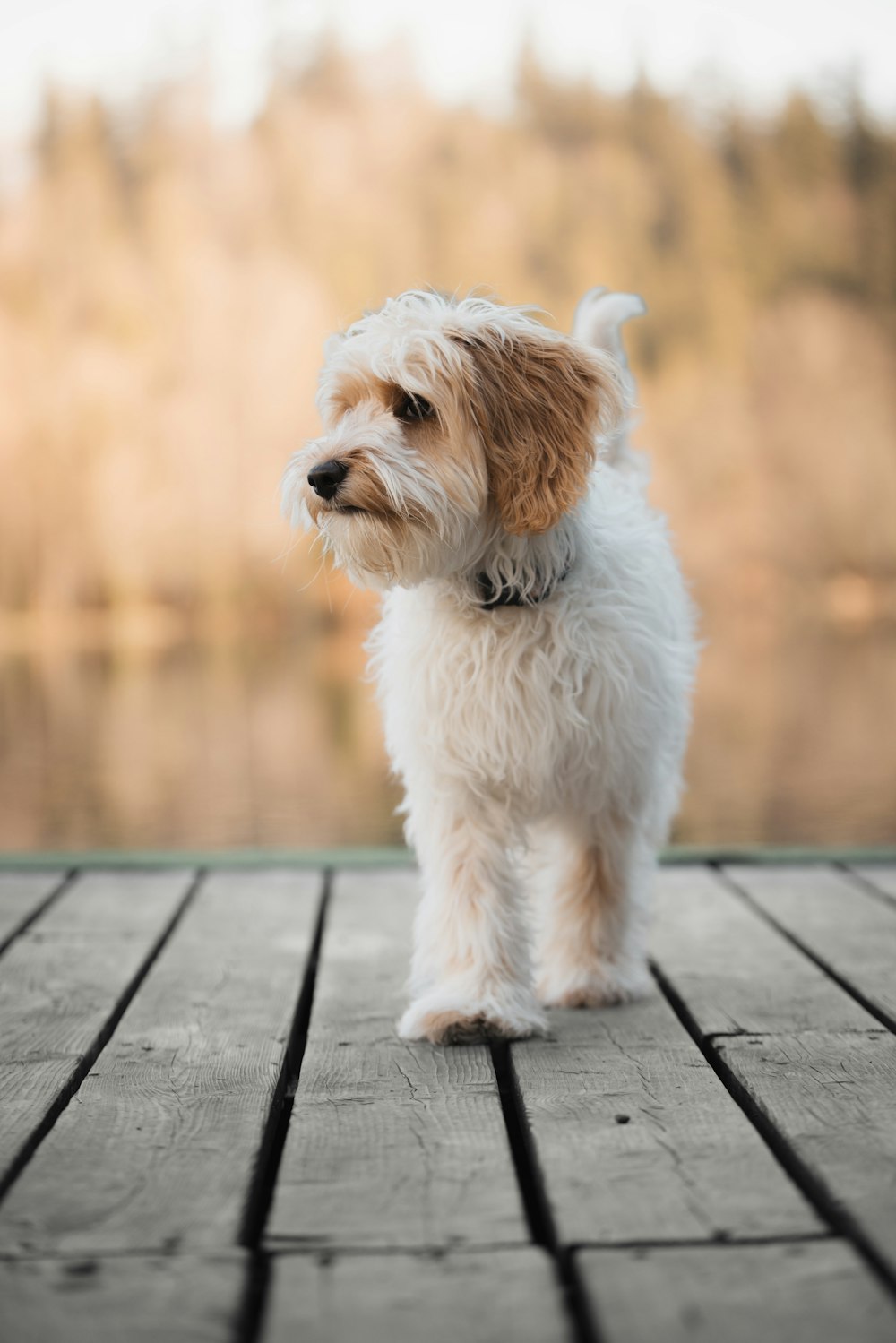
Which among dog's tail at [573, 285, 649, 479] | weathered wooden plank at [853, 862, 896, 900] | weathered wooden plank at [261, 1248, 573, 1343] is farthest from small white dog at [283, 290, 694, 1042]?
weathered wooden plank at [853, 862, 896, 900]

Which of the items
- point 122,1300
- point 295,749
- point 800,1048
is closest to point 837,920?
point 800,1048

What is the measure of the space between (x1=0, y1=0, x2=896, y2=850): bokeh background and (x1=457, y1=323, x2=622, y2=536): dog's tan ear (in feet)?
20.9

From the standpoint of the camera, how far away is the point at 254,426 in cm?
910

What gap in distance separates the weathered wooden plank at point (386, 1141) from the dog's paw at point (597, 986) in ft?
0.88

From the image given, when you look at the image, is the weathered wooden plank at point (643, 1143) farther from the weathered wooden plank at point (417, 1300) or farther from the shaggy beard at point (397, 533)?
the shaggy beard at point (397, 533)

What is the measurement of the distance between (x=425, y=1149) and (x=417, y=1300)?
0.40 metres

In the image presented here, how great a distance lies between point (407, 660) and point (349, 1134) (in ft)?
2.73

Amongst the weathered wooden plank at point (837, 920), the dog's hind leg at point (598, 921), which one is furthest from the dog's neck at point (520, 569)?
the weathered wooden plank at point (837, 920)

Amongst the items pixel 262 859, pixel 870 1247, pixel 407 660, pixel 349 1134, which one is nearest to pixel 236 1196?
pixel 349 1134

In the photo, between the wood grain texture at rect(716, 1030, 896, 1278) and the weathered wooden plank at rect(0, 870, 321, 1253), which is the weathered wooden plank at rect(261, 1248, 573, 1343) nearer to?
the weathered wooden plank at rect(0, 870, 321, 1253)

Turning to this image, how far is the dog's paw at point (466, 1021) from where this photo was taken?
226 centimetres

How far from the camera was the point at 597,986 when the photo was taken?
2.51m

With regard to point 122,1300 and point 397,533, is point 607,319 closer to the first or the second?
point 397,533

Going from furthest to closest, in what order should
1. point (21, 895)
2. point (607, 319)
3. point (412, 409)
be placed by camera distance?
1. point (21, 895)
2. point (607, 319)
3. point (412, 409)
